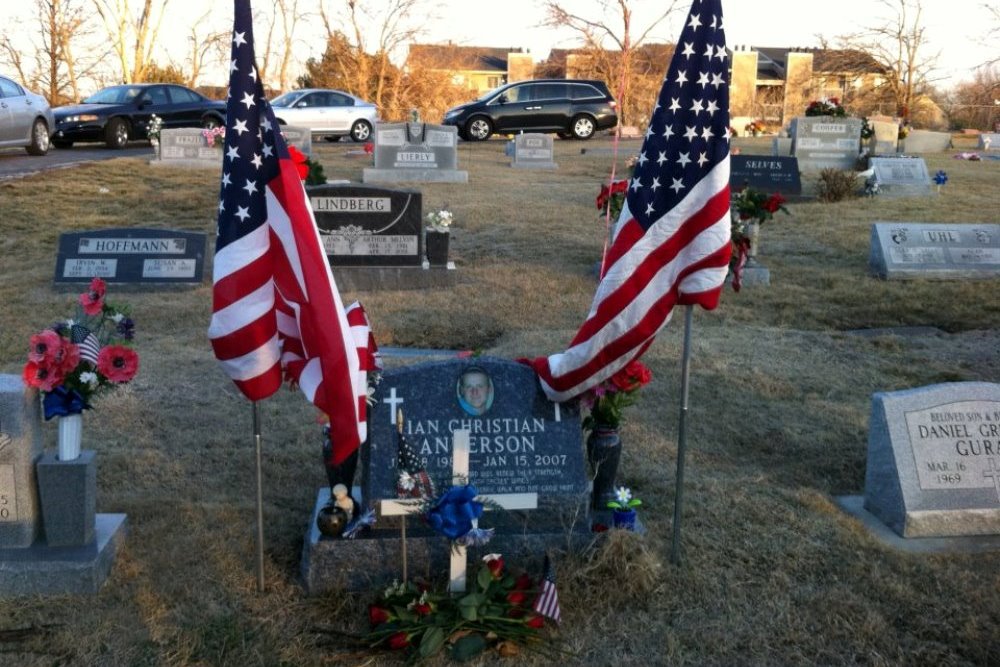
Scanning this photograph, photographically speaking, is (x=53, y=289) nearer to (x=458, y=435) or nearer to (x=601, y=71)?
(x=458, y=435)

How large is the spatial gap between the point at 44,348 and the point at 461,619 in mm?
2027

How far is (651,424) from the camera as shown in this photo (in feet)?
20.6

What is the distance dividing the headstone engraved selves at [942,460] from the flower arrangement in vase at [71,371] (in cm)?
362

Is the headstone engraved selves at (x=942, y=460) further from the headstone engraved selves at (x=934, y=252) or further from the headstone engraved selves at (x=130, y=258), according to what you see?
the headstone engraved selves at (x=130, y=258)

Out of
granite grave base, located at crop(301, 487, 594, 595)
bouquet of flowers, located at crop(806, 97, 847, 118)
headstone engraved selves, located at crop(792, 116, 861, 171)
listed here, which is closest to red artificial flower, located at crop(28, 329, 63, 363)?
granite grave base, located at crop(301, 487, 594, 595)

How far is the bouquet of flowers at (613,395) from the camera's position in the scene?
14.5ft

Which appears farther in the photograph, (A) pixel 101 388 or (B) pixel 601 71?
(B) pixel 601 71

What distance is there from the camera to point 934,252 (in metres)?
11.4

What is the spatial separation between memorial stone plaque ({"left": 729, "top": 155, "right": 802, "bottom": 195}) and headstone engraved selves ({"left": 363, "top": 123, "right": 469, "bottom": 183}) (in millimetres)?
5104

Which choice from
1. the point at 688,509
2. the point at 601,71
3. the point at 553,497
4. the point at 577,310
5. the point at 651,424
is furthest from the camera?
the point at 601,71

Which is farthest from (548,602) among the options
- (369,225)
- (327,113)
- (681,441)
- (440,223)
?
(327,113)

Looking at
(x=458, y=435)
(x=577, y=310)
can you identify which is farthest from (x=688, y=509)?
(x=577, y=310)

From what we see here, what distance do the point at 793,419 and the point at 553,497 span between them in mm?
2798

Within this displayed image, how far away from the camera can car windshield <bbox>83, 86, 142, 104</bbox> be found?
2264 centimetres
